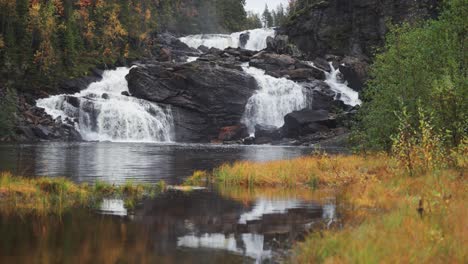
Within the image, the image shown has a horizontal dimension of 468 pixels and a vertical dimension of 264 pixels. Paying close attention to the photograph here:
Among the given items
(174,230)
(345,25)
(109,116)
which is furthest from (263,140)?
(174,230)

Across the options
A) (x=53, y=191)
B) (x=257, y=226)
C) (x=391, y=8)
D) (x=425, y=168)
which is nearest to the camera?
(x=257, y=226)

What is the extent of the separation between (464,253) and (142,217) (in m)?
8.09

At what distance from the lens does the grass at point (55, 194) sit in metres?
15.2

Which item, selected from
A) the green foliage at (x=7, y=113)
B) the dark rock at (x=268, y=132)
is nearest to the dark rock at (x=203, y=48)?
the dark rock at (x=268, y=132)

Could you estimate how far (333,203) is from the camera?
17109 mm

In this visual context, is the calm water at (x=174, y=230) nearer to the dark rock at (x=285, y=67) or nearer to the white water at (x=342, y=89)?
the white water at (x=342, y=89)

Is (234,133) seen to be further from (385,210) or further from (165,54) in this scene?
(385,210)

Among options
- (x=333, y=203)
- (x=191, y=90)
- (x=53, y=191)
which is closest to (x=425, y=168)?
(x=333, y=203)

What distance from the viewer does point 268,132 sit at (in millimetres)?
76875

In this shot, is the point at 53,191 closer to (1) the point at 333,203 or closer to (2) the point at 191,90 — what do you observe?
(1) the point at 333,203

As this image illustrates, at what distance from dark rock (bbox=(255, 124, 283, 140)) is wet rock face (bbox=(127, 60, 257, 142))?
744 cm

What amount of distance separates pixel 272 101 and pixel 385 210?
7159cm

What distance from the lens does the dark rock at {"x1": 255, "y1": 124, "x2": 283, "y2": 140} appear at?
250 ft

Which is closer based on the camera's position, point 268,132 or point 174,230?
point 174,230
